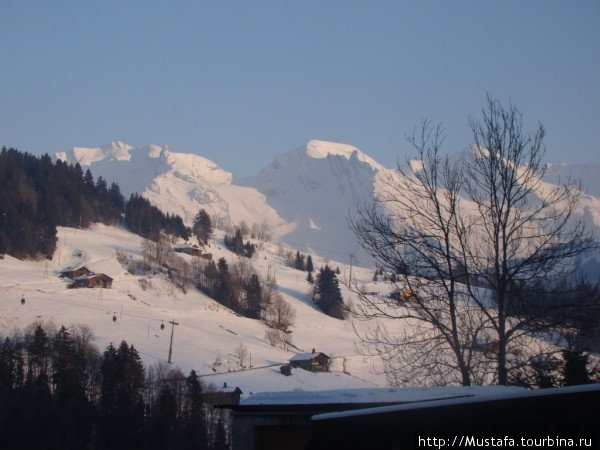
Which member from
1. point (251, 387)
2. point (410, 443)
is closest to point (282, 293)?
point (251, 387)

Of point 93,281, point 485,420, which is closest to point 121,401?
point 485,420

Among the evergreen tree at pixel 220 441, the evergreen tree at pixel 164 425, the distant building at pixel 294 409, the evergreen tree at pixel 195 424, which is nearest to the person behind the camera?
the distant building at pixel 294 409

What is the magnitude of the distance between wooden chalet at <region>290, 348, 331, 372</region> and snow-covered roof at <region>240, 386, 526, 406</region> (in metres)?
53.4

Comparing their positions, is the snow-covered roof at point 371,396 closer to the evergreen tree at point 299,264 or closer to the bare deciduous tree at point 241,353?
the bare deciduous tree at point 241,353

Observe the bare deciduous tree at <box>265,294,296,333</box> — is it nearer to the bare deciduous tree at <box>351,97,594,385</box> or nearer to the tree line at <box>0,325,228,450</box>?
the tree line at <box>0,325,228,450</box>

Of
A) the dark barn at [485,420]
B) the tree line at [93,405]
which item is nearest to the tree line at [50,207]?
the tree line at [93,405]

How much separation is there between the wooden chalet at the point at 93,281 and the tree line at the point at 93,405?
40.6 meters

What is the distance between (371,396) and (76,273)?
306ft

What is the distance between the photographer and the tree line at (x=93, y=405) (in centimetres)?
3134

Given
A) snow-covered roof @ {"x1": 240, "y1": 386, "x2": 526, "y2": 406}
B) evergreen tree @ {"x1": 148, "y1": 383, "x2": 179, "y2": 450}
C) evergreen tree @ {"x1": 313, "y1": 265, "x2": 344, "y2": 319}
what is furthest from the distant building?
evergreen tree @ {"x1": 313, "y1": 265, "x2": 344, "y2": 319}

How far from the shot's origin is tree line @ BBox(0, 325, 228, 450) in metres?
31.3

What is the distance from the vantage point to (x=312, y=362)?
64.8 meters

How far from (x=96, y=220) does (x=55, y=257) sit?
2950 cm

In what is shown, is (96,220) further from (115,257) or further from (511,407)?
(511,407)
